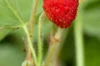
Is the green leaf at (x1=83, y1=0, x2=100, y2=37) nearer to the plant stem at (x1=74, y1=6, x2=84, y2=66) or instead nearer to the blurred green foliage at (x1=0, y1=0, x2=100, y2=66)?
the blurred green foliage at (x1=0, y1=0, x2=100, y2=66)

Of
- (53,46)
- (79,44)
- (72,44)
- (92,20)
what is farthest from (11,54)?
(53,46)

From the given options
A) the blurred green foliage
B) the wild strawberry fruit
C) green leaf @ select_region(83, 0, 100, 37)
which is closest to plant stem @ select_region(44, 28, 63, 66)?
the wild strawberry fruit

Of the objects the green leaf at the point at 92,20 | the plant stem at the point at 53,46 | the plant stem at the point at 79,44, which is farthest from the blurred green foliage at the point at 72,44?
the plant stem at the point at 53,46

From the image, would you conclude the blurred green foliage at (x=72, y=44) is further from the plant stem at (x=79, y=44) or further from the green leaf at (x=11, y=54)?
the plant stem at (x=79, y=44)

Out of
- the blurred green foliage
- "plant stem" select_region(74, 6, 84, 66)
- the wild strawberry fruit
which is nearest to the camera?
the wild strawberry fruit

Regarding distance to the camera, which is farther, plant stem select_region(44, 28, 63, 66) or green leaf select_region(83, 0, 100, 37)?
green leaf select_region(83, 0, 100, 37)

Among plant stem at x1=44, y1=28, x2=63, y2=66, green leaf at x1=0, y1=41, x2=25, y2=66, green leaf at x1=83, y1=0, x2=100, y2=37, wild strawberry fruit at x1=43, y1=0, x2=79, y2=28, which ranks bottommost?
green leaf at x1=0, y1=41, x2=25, y2=66

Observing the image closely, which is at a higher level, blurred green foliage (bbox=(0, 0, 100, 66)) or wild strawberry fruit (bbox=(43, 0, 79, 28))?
wild strawberry fruit (bbox=(43, 0, 79, 28))

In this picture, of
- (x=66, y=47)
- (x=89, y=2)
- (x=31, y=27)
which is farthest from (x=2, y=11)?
(x=66, y=47)

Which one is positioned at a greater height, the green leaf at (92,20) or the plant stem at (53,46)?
the plant stem at (53,46)
